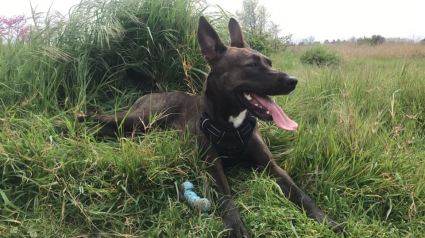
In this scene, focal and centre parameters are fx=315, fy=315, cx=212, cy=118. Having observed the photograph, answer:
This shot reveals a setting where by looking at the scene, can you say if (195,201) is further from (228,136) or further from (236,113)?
(236,113)

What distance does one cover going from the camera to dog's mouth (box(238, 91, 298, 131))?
2.10 meters

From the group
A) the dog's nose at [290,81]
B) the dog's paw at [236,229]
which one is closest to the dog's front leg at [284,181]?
the dog's paw at [236,229]

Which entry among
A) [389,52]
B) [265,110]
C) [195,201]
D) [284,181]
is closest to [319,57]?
[389,52]

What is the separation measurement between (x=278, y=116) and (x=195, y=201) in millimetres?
790

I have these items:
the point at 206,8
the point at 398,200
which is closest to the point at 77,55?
the point at 206,8

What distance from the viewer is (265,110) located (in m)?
2.16

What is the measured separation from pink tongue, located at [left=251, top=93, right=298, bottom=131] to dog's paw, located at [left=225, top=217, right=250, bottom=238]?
682 millimetres

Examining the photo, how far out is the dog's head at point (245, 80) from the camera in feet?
6.96

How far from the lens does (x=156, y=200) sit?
189cm

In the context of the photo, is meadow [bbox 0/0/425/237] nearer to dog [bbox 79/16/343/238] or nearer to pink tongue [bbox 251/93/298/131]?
dog [bbox 79/16/343/238]

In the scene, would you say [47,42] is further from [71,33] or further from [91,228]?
[91,228]

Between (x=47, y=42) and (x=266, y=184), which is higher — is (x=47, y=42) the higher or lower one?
the higher one

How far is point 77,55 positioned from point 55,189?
180 cm

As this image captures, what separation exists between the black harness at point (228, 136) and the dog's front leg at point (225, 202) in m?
0.08
